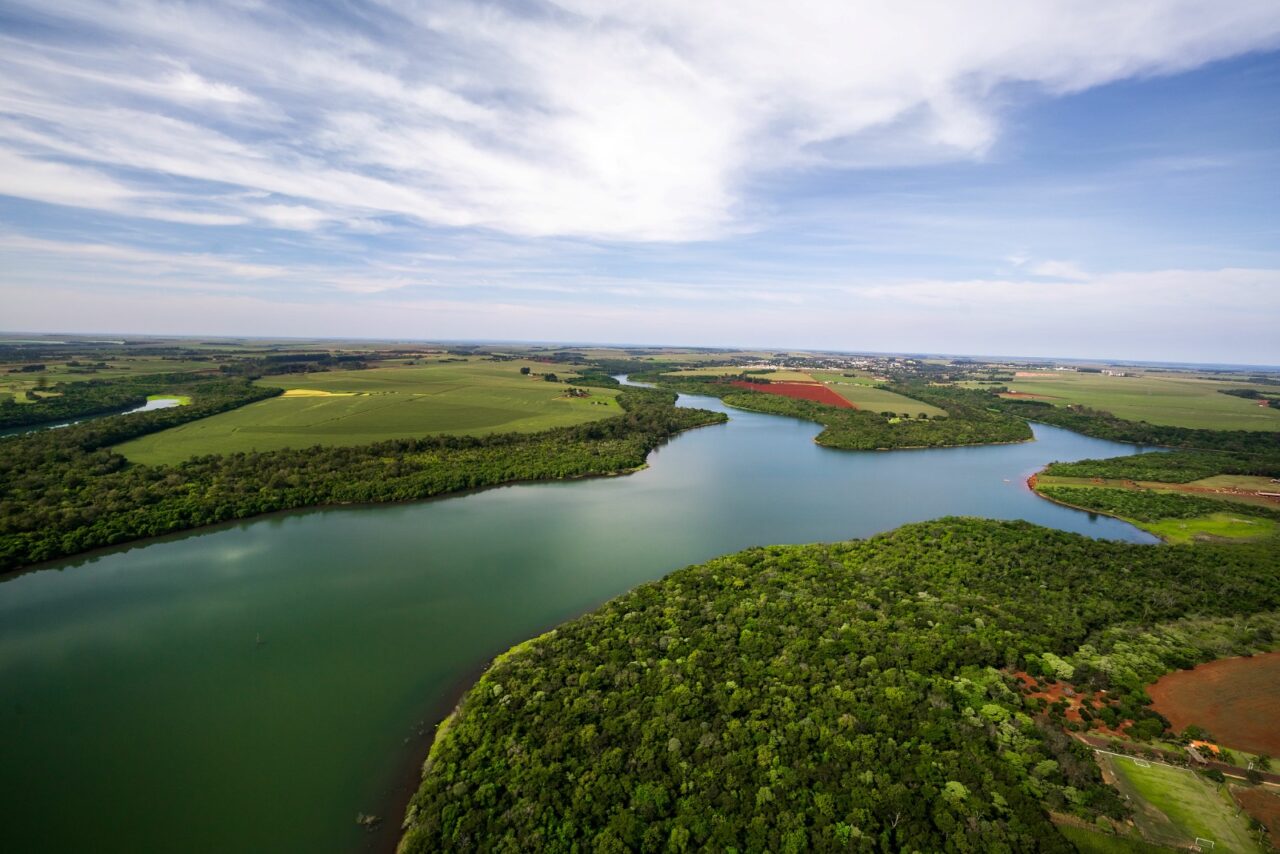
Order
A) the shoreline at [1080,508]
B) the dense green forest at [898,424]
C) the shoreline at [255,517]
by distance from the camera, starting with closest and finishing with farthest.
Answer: the shoreline at [255,517], the shoreline at [1080,508], the dense green forest at [898,424]

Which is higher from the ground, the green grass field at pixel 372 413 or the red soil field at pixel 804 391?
the red soil field at pixel 804 391

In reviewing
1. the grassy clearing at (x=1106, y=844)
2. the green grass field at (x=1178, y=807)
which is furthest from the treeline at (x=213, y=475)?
the grassy clearing at (x=1106, y=844)

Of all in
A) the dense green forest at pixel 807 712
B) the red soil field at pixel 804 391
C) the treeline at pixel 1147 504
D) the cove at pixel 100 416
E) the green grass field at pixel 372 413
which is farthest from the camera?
the red soil field at pixel 804 391

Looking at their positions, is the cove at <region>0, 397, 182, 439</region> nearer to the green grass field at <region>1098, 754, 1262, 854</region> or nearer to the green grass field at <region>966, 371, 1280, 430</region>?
the green grass field at <region>1098, 754, 1262, 854</region>

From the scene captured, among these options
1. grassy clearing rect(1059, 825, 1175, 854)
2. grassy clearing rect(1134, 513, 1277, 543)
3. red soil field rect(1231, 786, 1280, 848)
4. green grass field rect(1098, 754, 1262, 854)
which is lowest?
grassy clearing rect(1059, 825, 1175, 854)

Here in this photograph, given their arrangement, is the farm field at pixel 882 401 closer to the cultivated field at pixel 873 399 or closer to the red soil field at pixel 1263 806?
the cultivated field at pixel 873 399

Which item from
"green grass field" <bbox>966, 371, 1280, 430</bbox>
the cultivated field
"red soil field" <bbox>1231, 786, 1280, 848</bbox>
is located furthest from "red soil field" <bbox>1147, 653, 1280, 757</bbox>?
"green grass field" <bbox>966, 371, 1280, 430</bbox>
